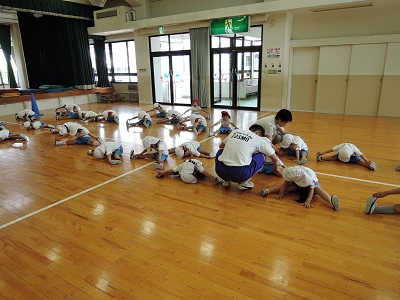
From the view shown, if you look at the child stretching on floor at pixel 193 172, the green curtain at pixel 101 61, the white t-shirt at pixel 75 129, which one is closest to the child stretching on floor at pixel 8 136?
the white t-shirt at pixel 75 129

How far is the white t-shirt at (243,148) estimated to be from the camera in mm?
2912

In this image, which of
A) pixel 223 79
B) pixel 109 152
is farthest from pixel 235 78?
pixel 109 152

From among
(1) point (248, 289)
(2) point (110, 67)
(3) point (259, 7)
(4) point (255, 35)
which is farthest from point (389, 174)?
(2) point (110, 67)

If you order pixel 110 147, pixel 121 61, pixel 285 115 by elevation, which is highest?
pixel 121 61

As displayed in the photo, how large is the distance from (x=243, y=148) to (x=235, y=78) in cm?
673

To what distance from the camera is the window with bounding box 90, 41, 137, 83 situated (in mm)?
11844

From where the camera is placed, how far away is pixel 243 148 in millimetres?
2908

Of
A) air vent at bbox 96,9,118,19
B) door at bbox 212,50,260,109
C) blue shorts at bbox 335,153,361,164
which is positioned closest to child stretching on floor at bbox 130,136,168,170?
blue shorts at bbox 335,153,361,164

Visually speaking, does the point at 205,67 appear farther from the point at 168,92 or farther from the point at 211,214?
the point at 211,214

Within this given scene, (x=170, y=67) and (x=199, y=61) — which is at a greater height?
(x=199, y=61)

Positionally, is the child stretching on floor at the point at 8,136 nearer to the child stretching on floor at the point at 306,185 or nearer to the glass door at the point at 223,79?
the child stretching on floor at the point at 306,185

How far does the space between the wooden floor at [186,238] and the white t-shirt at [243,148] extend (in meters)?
0.42

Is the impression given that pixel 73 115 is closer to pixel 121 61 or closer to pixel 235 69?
pixel 121 61

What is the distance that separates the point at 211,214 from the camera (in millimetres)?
2736
